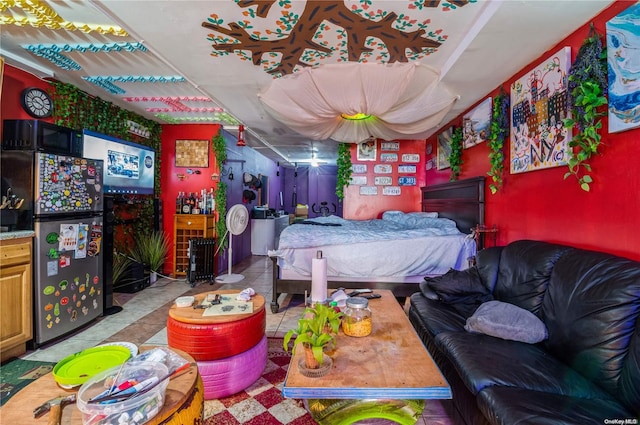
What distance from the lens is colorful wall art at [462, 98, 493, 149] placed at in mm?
3246

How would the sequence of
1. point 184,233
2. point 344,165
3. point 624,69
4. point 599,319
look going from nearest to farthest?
1. point 599,319
2. point 624,69
3. point 184,233
4. point 344,165

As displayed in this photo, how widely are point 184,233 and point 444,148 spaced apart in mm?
4717

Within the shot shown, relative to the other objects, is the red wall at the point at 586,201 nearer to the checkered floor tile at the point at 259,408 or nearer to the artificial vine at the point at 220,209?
the checkered floor tile at the point at 259,408

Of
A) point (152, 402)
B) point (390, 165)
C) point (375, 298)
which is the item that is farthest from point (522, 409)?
point (390, 165)

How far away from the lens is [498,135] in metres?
2.99

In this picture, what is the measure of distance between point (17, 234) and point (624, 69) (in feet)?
14.8

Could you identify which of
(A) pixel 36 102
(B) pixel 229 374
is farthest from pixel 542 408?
(A) pixel 36 102

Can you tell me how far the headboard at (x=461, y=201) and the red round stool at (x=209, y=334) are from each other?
2.96 meters

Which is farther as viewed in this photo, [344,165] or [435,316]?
[344,165]

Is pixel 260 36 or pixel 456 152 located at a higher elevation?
pixel 260 36

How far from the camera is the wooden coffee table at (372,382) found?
122 centimetres

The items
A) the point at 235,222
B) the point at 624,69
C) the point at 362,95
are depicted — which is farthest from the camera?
the point at 235,222

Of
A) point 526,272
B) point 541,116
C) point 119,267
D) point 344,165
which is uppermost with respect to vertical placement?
point 344,165

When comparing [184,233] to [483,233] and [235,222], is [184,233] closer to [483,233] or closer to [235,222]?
[235,222]
